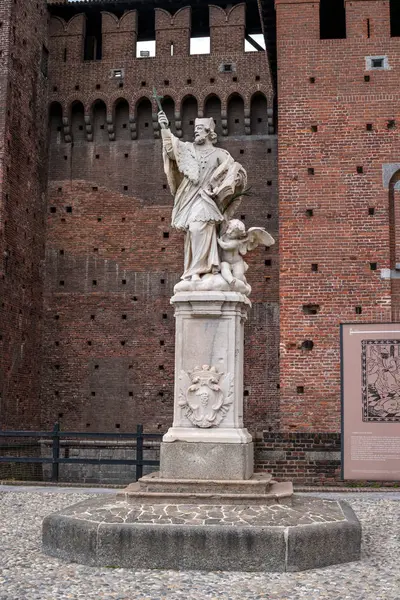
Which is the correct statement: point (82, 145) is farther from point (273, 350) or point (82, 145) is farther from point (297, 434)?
point (297, 434)

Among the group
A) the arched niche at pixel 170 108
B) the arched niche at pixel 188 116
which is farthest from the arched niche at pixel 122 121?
the arched niche at pixel 188 116

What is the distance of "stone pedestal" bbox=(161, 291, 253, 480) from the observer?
670cm


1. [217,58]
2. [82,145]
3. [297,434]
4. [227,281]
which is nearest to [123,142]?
[82,145]

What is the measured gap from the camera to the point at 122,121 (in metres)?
24.1

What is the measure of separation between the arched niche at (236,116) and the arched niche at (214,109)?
0.33 m

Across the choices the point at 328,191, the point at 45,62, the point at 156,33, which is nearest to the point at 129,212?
the point at 45,62

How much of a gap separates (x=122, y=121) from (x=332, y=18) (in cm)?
770

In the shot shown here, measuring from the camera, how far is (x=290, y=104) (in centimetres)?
1670

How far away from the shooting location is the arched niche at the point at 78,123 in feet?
79.5

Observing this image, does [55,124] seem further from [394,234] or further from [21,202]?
[394,234]

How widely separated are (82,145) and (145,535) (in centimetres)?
1999

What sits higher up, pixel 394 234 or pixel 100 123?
pixel 100 123

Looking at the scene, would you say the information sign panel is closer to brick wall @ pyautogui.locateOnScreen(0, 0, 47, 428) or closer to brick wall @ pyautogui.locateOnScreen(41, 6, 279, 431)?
brick wall @ pyautogui.locateOnScreen(41, 6, 279, 431)

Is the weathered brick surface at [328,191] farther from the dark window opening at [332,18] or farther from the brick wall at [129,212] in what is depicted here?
the brick wall at [129,212]
